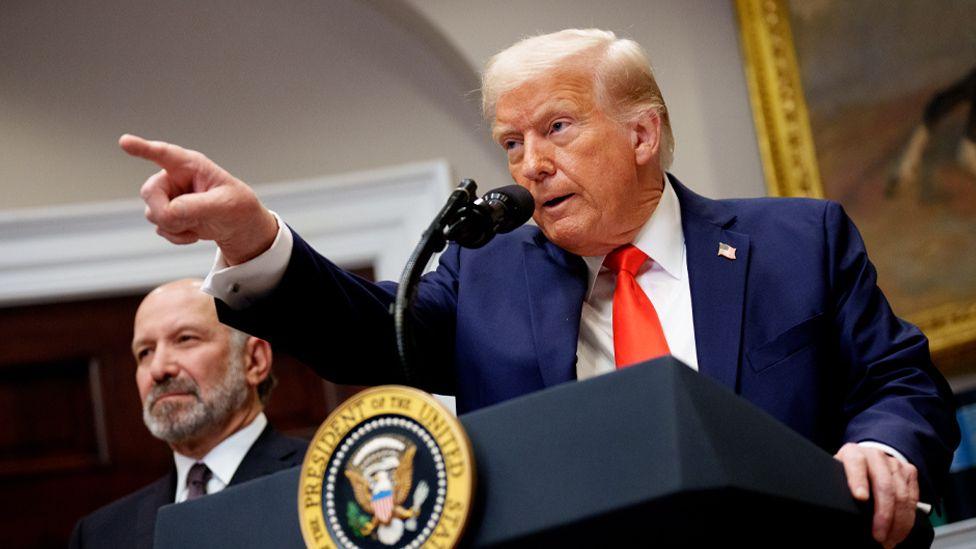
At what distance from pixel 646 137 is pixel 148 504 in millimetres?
1835

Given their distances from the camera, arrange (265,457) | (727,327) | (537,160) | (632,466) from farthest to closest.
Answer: (265,457)
(537,160)
(727,327)
(632,466)

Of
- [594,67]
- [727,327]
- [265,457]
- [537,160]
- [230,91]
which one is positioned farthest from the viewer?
[230,91]

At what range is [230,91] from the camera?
4027 mm

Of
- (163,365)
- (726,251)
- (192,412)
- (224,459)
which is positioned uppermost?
(726,251)

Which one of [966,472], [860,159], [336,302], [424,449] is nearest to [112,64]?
[860,159]

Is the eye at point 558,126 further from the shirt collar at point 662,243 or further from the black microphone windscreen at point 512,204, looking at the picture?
the black microphone windscreen at point 512,204

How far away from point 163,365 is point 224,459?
318mm

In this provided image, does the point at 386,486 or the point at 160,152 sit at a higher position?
the point at 160,152

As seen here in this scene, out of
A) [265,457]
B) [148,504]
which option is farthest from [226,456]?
[148,504]

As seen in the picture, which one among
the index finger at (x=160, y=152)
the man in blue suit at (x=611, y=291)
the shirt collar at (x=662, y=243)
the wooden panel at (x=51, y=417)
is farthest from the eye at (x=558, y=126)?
the wooden panel at (x=51, y=417)

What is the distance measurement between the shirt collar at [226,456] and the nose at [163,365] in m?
0.21

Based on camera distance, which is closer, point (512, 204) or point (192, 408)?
point (512, 204)

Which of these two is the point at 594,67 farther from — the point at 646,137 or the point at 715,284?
the point at 715,284

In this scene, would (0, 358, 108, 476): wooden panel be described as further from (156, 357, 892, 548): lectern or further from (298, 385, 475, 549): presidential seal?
(156, 357, 892, 548): lectern
